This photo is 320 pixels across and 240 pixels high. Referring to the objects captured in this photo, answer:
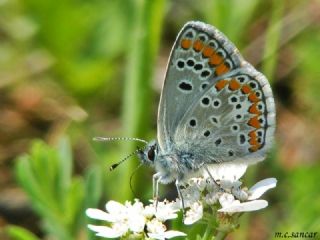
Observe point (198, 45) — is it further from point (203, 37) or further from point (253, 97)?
point (253, 97)

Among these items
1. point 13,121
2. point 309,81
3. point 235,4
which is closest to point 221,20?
point 235,4

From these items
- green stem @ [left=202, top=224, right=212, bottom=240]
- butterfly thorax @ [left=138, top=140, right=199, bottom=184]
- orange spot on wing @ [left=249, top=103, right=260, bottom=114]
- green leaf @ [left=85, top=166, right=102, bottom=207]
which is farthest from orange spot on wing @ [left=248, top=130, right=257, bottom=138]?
green leaf @ [left=85, top=166, right=102, bottom=207]

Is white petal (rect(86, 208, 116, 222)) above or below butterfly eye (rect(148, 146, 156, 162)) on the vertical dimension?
below

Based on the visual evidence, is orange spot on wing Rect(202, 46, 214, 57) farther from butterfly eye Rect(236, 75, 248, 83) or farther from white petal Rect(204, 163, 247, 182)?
white petal Rect(204, 163, 247, 182)

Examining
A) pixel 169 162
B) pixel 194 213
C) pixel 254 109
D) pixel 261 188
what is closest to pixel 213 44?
pixel 254 109

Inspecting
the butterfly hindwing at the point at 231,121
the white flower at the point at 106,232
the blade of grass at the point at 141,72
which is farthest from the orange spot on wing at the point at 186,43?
the blade of grass at the point at 141,72

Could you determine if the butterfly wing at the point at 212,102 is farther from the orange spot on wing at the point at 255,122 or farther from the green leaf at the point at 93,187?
the green leaf at the point at 93,187

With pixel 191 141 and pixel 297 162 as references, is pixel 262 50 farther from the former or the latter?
pixel 191 141
